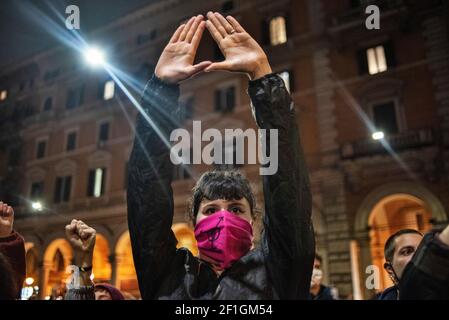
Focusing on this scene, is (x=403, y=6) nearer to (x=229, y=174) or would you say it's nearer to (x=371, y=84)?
(x=371, y=84)

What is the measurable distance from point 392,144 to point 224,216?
11.0 metres

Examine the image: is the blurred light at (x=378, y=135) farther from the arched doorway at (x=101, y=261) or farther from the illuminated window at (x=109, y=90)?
the illuminated window at (x=109, y=90)

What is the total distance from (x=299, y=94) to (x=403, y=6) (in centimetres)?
413

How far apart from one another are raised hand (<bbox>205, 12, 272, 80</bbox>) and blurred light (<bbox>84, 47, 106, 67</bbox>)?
18848 millimetres

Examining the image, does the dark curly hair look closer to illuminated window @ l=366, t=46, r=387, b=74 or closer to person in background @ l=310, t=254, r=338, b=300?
person in background @ l=310, t=254, r=338, b=300

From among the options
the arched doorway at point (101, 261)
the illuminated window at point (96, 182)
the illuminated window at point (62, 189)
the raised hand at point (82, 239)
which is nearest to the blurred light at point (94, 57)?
the illuminated window at point (96, 182)

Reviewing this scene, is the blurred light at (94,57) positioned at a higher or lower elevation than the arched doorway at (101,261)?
higher

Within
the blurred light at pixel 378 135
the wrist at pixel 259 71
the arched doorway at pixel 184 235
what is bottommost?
the wrist at pixel 259 71

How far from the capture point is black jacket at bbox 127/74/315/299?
1.45 metres

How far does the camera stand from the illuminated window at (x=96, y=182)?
1756cm

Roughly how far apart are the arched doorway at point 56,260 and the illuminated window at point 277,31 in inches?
486

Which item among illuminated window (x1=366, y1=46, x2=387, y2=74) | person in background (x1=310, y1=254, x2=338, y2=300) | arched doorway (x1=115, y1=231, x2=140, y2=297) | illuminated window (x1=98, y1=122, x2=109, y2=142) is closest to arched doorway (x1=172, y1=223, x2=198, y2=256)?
arched doorway (x1=115, y1=231, x2=140, y2=297)

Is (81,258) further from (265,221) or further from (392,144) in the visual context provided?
(392,144)
